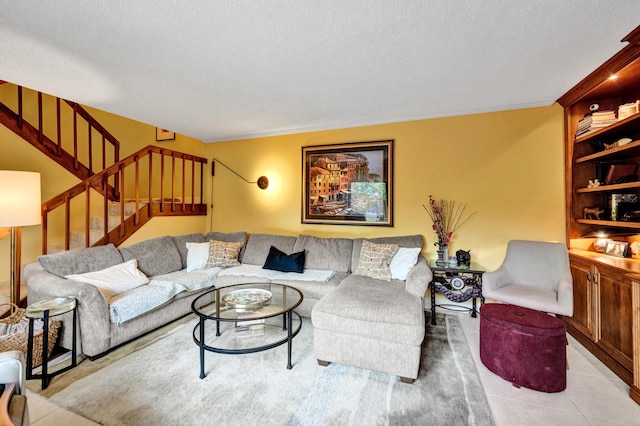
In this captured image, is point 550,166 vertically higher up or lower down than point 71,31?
lower down

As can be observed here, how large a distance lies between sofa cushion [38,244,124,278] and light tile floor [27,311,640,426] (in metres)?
1.10

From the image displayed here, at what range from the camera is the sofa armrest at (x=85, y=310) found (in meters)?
2.12

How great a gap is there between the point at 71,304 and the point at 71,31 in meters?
1.88

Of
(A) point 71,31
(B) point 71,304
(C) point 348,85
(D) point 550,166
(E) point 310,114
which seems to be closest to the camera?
(A) point 71,31

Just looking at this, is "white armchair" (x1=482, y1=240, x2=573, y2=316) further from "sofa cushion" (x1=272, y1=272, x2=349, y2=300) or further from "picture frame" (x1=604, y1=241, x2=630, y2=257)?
"sofa cushion" (x1=272, y1=272, x2=349, y2=300)

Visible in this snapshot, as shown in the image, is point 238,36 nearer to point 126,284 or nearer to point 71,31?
point 71,31

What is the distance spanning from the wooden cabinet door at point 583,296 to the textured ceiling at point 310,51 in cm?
169

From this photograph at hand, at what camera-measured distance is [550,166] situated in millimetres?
2998

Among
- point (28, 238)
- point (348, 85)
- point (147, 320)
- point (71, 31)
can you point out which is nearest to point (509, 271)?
point (348, 85)

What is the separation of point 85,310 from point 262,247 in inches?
77.9

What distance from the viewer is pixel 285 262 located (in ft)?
10.9

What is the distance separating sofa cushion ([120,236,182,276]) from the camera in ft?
10.2

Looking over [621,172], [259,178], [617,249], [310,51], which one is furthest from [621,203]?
[259,178]

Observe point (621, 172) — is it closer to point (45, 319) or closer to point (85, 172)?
point (45, 319)
